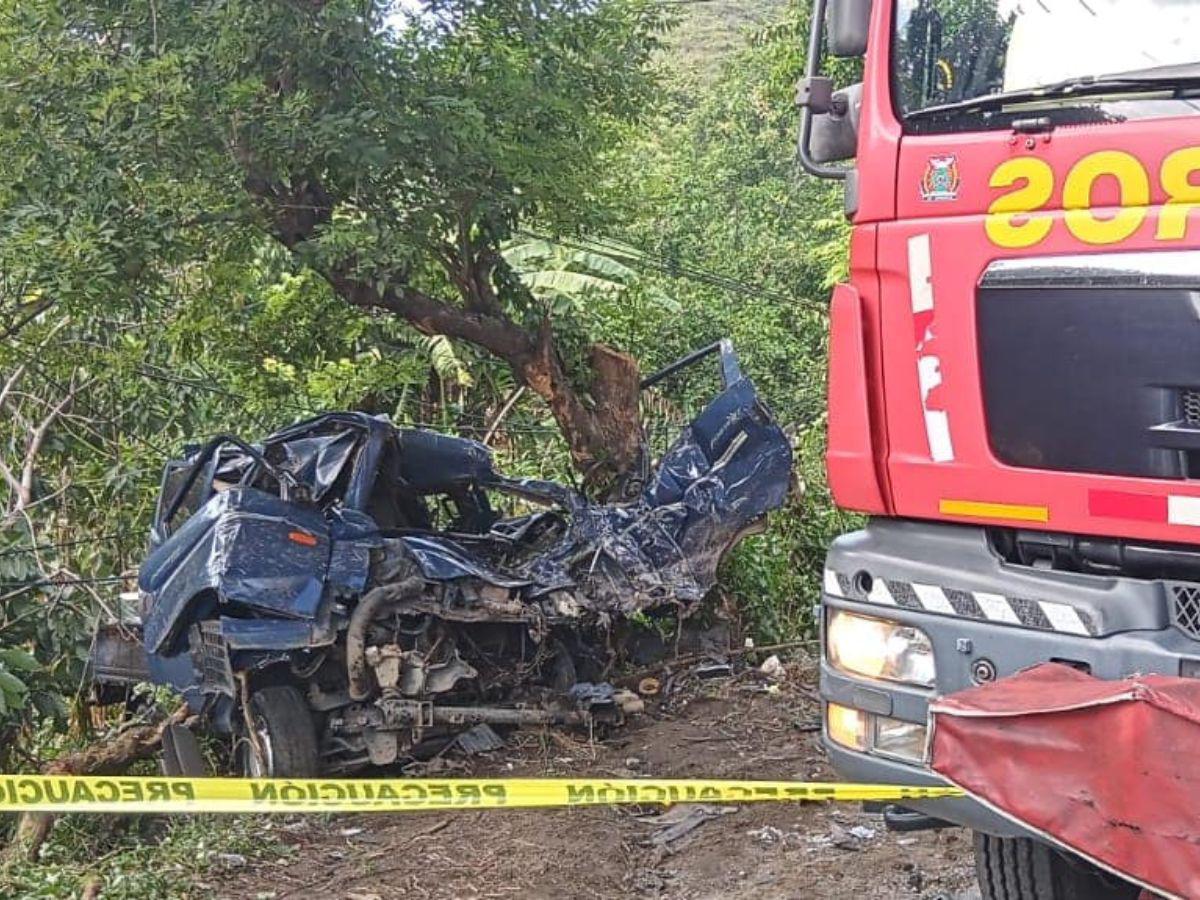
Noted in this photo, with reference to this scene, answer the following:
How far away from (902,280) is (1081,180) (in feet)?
1.61

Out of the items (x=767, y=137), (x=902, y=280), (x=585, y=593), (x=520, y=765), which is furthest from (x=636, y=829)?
(x=767, y=137)

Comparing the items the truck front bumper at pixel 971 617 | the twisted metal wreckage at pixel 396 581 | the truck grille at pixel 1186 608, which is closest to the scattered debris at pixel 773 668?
the twisted metal wreckage at pixel 396 581

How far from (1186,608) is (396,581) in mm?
4673

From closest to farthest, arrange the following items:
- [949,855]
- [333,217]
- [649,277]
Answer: [949,855] < [333,217] < [649,277]

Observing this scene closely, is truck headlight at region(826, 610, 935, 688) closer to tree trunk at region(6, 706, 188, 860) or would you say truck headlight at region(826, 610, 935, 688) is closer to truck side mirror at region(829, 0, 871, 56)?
truck side mirror at region(829, 0, 871, 56)

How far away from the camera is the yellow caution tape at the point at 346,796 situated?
3598 mm

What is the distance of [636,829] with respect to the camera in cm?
601

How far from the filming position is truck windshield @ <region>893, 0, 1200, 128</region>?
3158 mm

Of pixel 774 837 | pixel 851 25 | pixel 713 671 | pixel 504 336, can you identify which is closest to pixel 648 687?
pixel 713 671

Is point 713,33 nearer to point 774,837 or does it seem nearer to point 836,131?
point 774,837

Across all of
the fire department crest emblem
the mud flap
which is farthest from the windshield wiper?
the mud flap

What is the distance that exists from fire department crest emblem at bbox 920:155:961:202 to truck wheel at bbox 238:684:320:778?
15.5 feet

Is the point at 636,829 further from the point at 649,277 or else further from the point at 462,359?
the point at 649,277

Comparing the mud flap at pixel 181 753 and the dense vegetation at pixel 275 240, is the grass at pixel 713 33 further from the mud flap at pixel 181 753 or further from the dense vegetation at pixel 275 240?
the mud flap at pixel 181 753
